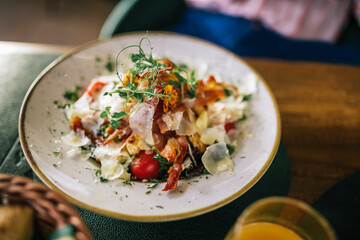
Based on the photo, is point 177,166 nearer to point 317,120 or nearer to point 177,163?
point 177,163

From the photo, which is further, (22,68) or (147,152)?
(22,68)

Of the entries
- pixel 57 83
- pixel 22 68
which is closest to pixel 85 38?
pixel 22 68

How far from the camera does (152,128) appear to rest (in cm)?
109

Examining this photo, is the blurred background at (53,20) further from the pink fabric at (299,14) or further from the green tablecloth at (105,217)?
the green tablecloth at (105,217)

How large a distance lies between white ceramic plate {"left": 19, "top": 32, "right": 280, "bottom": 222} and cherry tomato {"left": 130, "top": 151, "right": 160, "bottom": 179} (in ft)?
0.24

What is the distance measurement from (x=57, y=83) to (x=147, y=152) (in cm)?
49

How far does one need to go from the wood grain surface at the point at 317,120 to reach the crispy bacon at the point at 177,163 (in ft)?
1.39

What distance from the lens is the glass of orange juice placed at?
0.60 meters

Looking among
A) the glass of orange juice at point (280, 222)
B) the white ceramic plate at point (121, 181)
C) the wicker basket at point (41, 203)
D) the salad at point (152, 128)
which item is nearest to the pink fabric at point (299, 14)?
the white ceramic plate at point (121, 181)

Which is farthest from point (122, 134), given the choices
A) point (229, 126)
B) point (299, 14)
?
point (299, 14)

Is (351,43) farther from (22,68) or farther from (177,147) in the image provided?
(22,68)

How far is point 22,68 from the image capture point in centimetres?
140

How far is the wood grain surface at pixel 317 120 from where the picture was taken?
116 centimetres

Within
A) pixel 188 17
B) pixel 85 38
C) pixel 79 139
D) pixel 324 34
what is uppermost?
pixel 79 139
